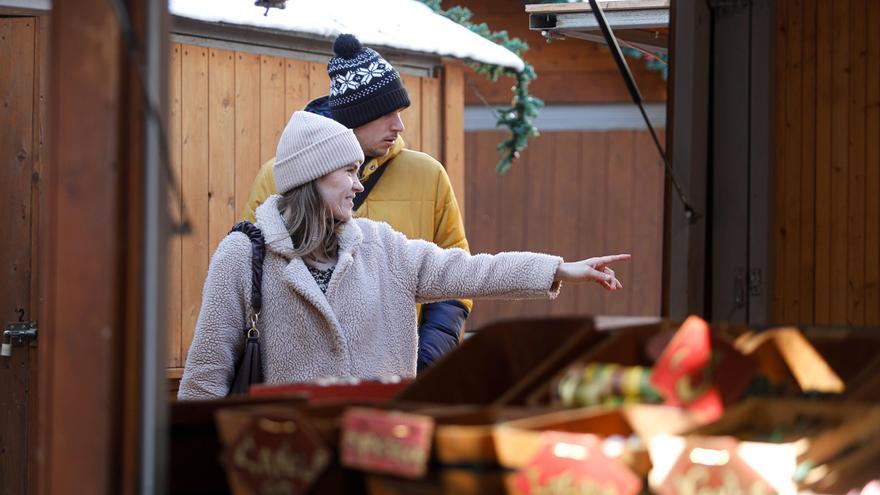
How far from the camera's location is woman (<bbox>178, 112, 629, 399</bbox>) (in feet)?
12.6

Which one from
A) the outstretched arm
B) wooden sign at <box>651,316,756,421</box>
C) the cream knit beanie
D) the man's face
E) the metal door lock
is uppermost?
the man's face

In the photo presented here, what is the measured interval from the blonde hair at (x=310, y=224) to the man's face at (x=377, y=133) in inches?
29.9

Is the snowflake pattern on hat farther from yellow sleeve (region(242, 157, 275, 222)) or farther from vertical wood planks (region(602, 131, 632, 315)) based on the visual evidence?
vertical wood planks (region(602, 131, 632, 315))

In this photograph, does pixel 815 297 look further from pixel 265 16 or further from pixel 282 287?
pixel 265 16

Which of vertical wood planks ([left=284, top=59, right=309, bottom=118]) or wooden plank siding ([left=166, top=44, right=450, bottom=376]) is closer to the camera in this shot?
wooden plank siding ([left=166, top=44, right=450, bottom=376])

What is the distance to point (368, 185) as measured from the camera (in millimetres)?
4836

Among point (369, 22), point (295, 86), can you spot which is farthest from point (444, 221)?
point (369, 22)

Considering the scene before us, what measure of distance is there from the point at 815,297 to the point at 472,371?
1644mm

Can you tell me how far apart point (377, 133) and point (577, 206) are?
7144mm

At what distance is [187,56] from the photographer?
19.8 ft

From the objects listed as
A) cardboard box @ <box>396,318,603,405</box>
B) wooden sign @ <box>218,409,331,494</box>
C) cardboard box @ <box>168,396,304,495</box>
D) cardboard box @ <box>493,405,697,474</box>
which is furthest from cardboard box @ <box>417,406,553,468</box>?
cardboard box @ <box>168,396,304,495</box>

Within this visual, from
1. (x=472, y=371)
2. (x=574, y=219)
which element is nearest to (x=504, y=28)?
(x=574, y=219)

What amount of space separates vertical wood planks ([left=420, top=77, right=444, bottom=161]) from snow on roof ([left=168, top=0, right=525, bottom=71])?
8.5 inches

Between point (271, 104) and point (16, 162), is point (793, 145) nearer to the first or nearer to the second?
point (271, 104)
